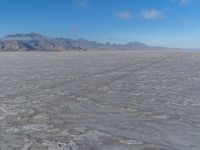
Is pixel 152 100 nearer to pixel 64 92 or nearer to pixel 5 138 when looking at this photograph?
pixel 64 92

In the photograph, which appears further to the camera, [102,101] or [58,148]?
[102,101]

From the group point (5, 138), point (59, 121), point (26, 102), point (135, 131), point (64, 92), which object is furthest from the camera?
point (64, 92)

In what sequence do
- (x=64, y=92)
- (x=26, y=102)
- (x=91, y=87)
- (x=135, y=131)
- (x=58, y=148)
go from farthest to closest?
(x=91, y=87)
(x=64, y=92)
(x=26, y=102)
(x=135, y=131)
(x=58, y=148)

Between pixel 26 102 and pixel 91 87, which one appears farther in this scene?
pixel 91 87

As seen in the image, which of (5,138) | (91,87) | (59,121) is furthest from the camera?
(91,87)

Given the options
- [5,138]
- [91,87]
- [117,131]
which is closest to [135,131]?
[117,131]

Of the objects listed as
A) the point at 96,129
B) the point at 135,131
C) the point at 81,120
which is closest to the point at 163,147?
the point at 135,131

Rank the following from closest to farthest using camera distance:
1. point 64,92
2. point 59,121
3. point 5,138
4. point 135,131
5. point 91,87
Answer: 1. point 5,138
2. point 135,131
3. point 59,121
4. point 64,92
5. point 91,87

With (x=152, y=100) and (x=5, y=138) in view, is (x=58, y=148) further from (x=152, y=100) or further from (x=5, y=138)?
(x=152, y=100)
